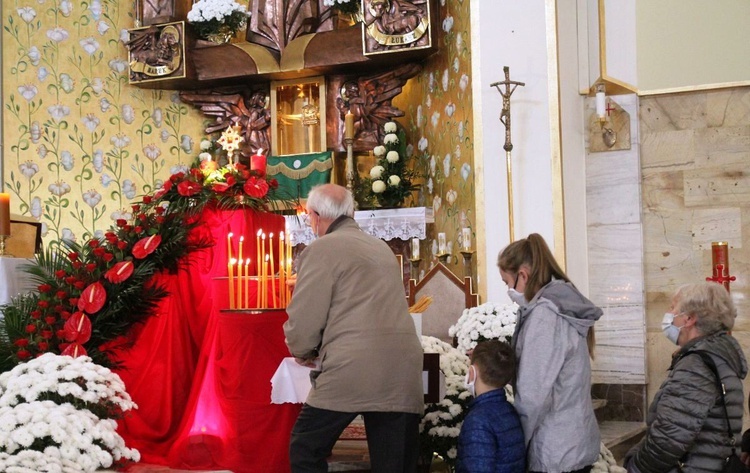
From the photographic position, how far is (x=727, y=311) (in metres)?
3.62

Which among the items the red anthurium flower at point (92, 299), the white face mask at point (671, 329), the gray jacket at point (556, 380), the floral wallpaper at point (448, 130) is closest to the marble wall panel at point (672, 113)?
the floral wallpaper at point (448, 130)

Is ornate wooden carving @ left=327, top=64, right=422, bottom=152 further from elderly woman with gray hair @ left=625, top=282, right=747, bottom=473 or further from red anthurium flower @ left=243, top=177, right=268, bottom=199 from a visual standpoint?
elderly woman with gray hair @ left=625, top=282, right=747, bottom=473

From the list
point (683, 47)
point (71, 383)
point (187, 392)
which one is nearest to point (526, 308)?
point (71, 383)

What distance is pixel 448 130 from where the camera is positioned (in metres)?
8.57

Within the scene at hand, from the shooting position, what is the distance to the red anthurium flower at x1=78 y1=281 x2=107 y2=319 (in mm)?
4621

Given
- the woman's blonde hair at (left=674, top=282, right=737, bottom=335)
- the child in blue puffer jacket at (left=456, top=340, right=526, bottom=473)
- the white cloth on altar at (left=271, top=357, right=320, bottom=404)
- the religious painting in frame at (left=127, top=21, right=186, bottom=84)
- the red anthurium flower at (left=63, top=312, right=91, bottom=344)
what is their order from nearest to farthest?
1. the child in blue puffer jacket at (left=456, top=340, right=526, bottom=473)
2. the woman's blonde hair at (left=674, top=282, right=737, bottom=335)
3. the white cloth on altar at (left=271, top=357, right=320, bottom=404)
4. the red anthurium flower at (left=63, top=312, right=91, bottom=344)
5. the religious painting in frame at (left=127, top=21, right=186, bottom=84)

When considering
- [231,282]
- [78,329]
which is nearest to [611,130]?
[231,282]

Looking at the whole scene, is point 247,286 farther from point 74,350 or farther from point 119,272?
point 74,350

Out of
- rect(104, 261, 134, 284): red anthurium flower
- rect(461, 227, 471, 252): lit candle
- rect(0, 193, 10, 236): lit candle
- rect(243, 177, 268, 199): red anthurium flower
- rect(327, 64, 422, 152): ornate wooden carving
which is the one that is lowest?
rect(104, 261, 134, 284): red anthurium flower

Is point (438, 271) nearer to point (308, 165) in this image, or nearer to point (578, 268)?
point (578, 268)

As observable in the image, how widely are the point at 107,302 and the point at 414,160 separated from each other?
4.97 meters

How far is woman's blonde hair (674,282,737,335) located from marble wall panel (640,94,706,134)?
391 cm

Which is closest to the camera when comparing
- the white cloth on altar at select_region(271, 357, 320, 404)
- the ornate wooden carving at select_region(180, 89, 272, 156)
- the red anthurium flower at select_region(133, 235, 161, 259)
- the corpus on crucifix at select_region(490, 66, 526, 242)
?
the white cloth on altar at select_region(271, 357, 320, 404)

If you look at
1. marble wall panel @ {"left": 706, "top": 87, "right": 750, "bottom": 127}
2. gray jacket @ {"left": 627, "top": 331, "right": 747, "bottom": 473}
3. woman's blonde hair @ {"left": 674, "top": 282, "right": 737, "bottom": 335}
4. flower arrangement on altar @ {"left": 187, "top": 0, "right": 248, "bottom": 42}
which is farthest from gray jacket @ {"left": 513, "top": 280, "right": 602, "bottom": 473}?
flower arrangement on altar @ {"left": 187, "top": 0, "right": 248, "bottom": 42}
